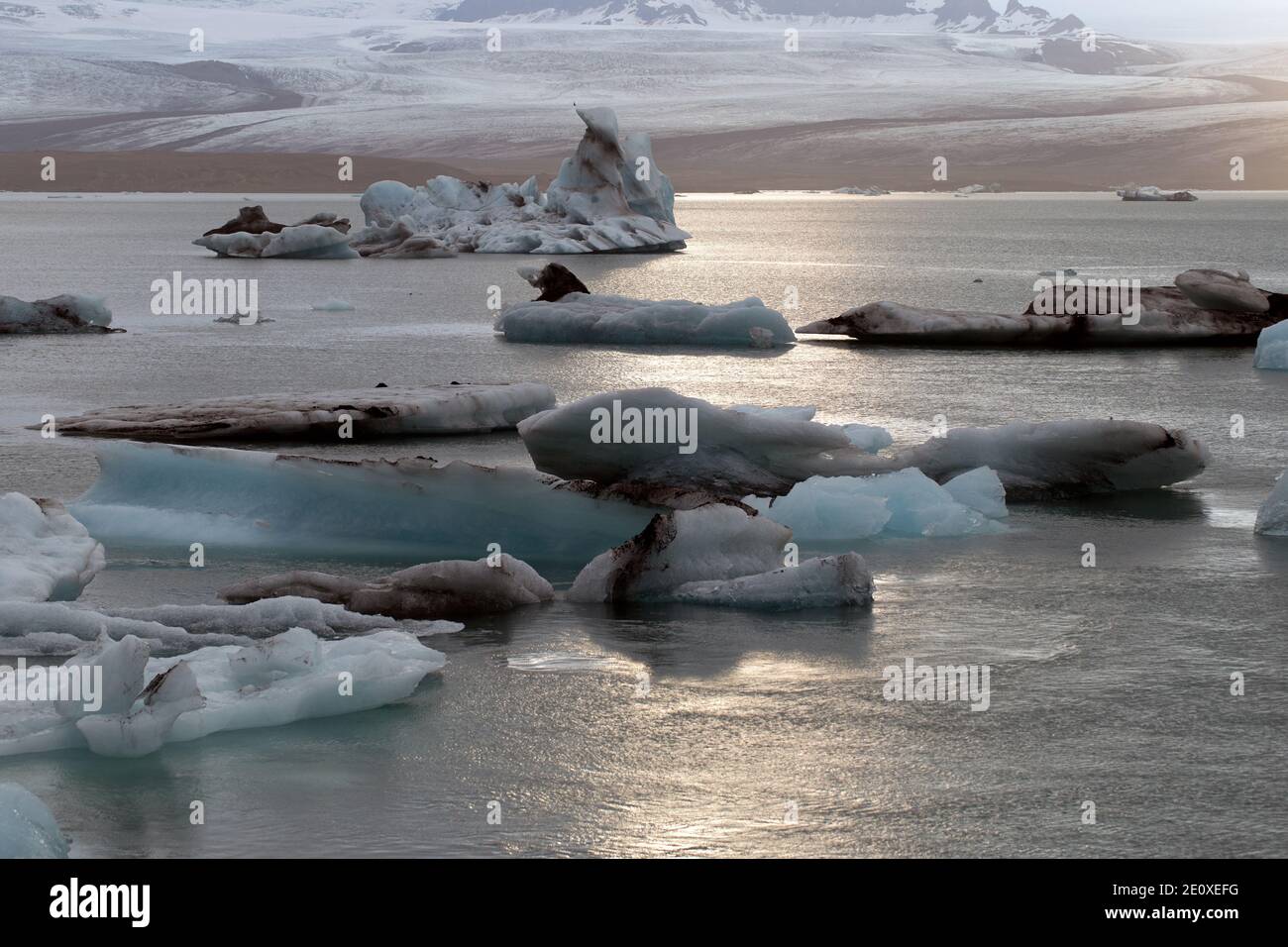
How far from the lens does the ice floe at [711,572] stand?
26.5ft

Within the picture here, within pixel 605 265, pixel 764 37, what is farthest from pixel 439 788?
pixel 764 37

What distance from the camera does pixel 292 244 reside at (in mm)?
44625

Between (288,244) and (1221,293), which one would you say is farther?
(288,244)

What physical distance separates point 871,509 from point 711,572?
5.68ft

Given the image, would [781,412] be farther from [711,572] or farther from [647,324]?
[647,324]

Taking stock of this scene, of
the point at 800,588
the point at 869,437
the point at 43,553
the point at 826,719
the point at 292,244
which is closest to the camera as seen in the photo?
the point at 826,719

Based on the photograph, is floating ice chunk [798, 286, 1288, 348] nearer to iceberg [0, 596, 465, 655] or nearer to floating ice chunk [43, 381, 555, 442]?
floating ice chunk [43, 381, 555, 442]

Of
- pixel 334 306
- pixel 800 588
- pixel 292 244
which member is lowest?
pixel 292 244

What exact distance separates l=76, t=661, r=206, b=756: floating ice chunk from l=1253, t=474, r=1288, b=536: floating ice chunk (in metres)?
6.36

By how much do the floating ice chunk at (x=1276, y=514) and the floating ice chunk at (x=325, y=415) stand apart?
6129 millimetres

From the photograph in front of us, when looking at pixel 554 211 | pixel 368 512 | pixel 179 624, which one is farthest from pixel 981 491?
pixel 554 211

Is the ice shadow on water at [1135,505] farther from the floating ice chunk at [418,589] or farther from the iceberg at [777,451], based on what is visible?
the floating ice chunk at [418,589]

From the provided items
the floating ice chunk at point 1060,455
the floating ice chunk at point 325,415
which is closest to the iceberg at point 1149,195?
the floating ice chunk at point 325,415
